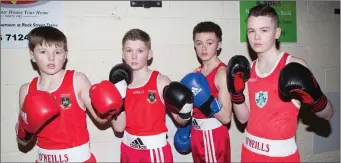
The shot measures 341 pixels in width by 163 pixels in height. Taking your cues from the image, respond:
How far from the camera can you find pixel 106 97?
5.93ft

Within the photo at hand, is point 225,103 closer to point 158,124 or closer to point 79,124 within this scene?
point 158,124

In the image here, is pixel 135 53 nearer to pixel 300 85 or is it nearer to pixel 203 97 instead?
pixel 203 97

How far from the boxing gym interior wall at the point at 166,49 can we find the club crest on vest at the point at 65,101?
0.47m

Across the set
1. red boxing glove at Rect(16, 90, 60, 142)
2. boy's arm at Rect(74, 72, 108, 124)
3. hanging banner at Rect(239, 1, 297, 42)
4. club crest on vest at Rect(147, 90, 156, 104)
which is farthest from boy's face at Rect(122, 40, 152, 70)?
hanging banner at Rect(239, 1, 297, 42)

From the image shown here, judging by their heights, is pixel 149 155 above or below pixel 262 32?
below

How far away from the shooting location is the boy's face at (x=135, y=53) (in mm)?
2092

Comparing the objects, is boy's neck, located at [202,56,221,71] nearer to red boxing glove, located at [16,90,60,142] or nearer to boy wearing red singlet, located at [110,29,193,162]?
boy wearing red singlet, located at [110,29,193,162]

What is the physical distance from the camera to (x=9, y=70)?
225cm

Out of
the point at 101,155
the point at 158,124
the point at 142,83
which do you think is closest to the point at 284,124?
the point at 158,124

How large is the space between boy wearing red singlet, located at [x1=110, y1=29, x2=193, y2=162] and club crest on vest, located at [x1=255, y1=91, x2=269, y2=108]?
1.61 feet

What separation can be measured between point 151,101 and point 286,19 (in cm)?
181

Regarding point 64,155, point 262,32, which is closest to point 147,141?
point 64,155

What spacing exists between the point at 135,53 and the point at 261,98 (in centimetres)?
97

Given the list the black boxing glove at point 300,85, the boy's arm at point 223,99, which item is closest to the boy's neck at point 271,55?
the black boxing glove at point 300,85
